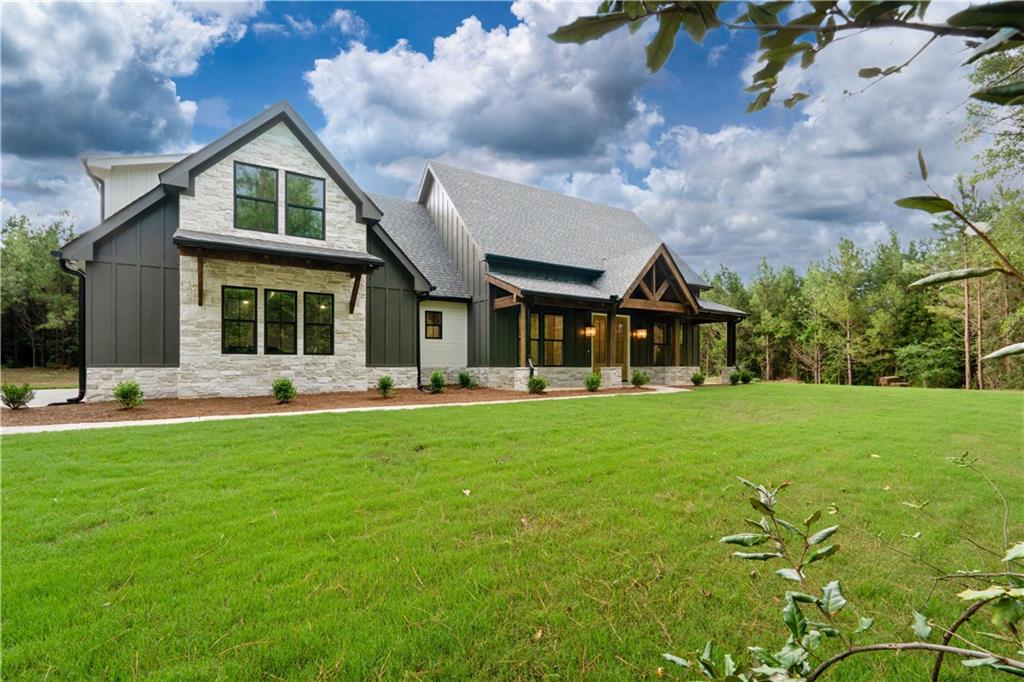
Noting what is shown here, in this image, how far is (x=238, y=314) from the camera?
11688 millimetres

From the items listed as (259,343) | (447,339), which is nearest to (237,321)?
(259,343)

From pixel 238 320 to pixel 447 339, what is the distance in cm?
682

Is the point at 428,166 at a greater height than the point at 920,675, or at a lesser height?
greater

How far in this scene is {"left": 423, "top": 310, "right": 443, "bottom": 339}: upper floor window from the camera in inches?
628

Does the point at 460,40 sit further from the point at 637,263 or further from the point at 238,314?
the point at 637,263

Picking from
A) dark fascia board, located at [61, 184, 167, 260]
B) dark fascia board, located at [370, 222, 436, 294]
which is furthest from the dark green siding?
dark fascia board, located at [61, 184, 167, 260]

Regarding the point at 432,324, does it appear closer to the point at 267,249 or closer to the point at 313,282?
the point at 313,282

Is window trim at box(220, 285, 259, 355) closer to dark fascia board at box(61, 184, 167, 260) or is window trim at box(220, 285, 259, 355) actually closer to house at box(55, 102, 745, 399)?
house at box(55, 102, 745, 399)

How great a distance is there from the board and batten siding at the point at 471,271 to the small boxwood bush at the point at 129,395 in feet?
31.8

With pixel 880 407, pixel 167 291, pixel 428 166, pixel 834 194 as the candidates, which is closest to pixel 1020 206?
pixel 880 407

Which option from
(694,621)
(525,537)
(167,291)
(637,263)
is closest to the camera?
(694,621)

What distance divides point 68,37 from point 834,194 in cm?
1476

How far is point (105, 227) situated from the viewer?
1034 centimetres

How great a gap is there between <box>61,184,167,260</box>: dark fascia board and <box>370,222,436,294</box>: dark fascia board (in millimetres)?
5395
